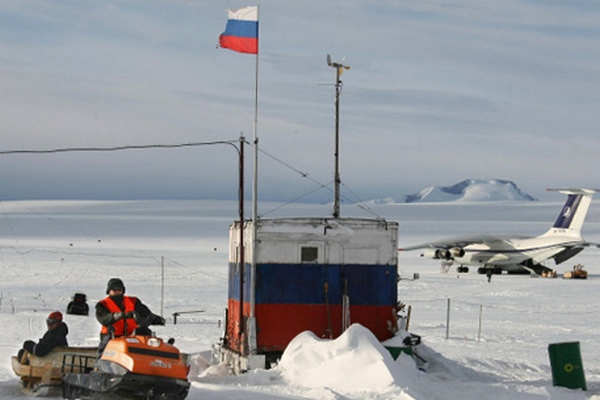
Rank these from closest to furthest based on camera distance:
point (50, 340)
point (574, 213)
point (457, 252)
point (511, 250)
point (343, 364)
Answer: point (50, 340), point (343, 364), point (457, 252), point (511, 250), point (574, 213)

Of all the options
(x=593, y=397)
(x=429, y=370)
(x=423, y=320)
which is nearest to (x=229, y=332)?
(x=429, y=370)

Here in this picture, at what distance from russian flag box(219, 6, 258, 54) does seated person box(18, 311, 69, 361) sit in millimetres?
6613

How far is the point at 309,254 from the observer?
19.2 metres

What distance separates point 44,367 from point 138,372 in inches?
126

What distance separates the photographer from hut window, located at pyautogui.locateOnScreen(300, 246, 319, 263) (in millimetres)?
19188

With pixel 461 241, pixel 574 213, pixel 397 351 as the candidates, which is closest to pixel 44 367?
pixel 397 351

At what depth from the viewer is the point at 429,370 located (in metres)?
19.7

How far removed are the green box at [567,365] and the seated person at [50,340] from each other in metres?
8.14

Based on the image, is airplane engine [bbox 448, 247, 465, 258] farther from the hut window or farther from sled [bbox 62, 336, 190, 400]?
sled [bbox 62, 336, 190, 400]

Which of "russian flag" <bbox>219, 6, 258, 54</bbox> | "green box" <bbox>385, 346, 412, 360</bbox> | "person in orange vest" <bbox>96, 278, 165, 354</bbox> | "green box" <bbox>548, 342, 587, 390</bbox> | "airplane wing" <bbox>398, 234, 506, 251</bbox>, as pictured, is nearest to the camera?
"person in orange vest" <bbox>96, 278, 165, 354</bbox>

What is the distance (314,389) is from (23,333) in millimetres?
10910

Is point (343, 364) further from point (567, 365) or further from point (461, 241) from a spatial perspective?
point (461, 241)

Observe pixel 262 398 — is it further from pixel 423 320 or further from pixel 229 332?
pixel 423 320

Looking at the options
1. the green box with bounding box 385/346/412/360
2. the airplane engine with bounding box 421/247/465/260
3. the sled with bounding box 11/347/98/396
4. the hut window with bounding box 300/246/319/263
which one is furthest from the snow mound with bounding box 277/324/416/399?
the airplane engine with bounding box 421/247/465/260
